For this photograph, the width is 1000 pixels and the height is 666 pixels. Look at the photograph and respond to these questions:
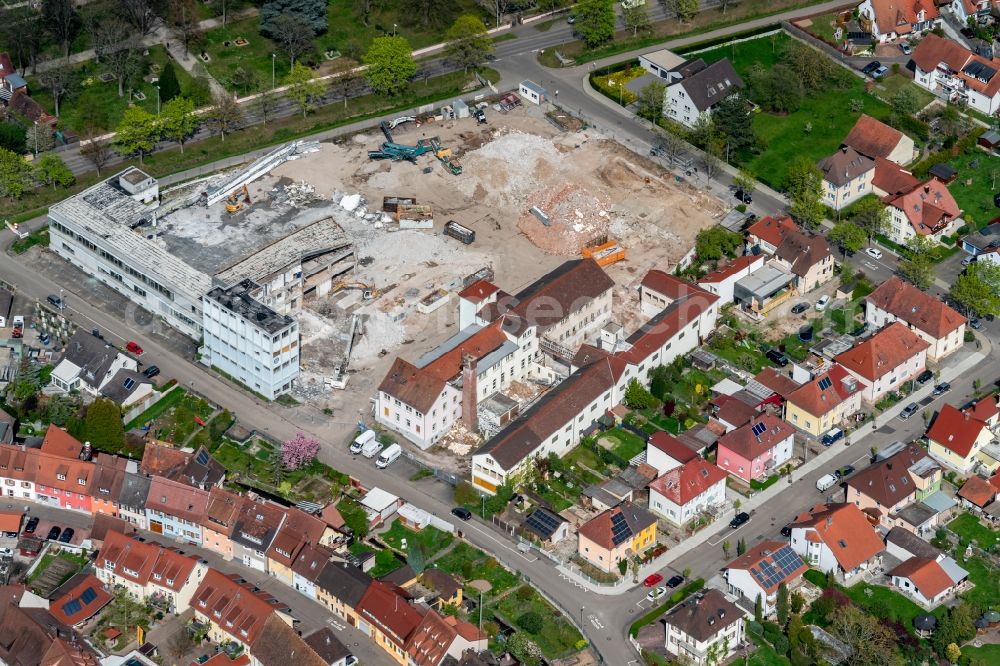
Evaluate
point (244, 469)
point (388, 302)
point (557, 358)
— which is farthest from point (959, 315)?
point (244, 469)

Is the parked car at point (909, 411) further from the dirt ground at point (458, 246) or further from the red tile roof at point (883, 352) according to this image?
the dirt ground at point (458, 246)

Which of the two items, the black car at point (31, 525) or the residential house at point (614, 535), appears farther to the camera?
the black car at point (31, 525)

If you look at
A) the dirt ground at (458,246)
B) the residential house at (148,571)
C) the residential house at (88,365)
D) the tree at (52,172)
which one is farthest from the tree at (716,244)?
the tree at (52,172)

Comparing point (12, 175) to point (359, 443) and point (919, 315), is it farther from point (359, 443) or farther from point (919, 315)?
point (919, 315)

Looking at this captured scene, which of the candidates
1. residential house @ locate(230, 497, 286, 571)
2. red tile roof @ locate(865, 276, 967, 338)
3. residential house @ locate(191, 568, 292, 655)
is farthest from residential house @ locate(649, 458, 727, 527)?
residential house @ locate(191, 568, 292, 655)

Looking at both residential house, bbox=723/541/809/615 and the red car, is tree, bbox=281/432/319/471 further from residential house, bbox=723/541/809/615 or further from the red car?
residential house, bbox=723/541/809/615
